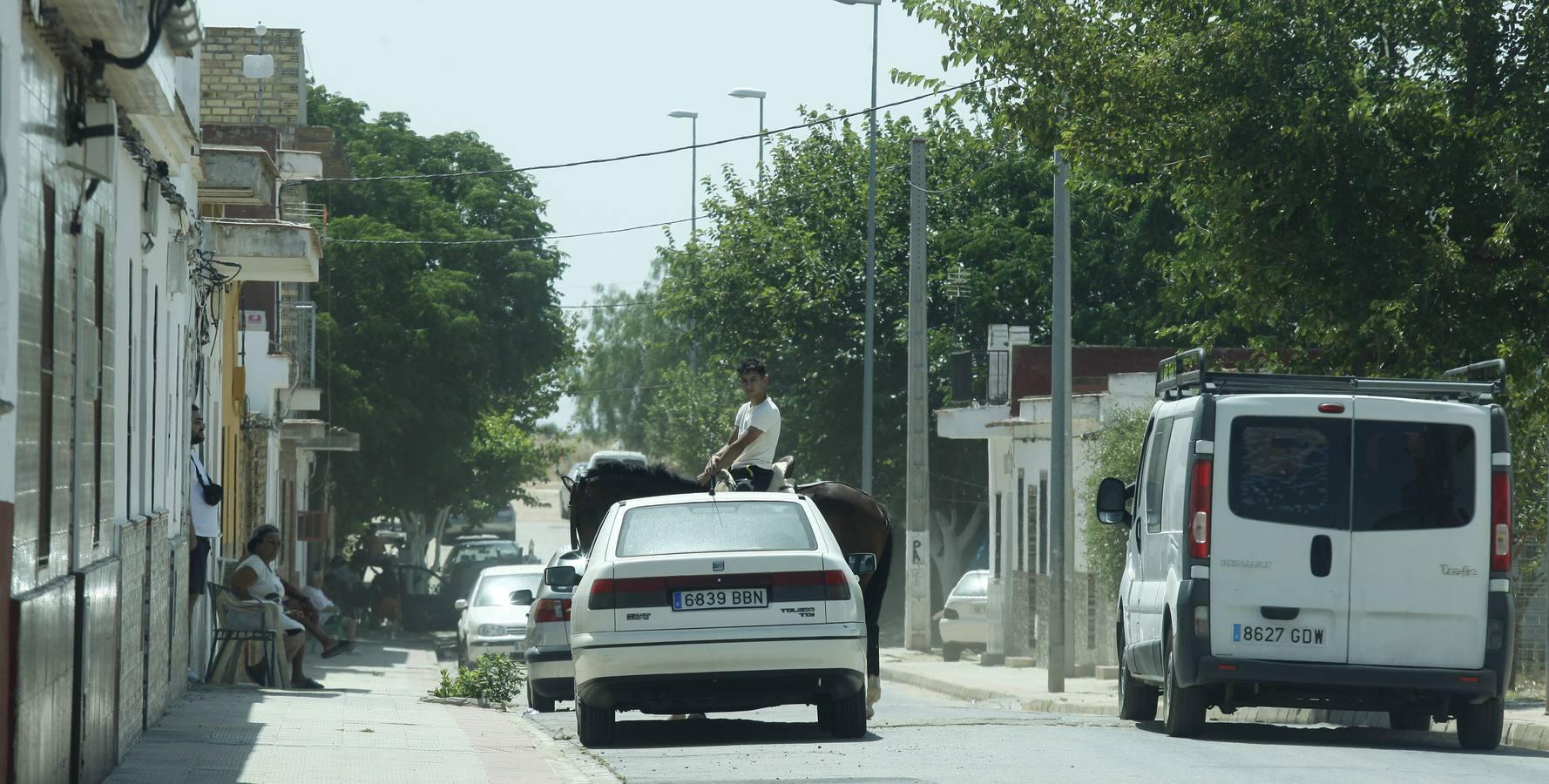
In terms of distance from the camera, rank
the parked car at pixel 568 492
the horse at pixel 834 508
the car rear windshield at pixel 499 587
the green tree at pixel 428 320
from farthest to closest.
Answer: the green tree at pixel 428 320 < the car rear windshield at pixel 499 587 < the parked car at pixel 568 492 < the horse at pixel 834 508

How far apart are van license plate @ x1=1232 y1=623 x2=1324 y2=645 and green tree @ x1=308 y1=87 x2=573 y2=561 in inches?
1250

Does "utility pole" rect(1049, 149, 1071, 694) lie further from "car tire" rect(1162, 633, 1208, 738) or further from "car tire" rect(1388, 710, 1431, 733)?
"car tire" rect(1162, 633, 1208, 738)

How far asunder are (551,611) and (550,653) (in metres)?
0.44

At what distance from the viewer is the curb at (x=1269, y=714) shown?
1434cm

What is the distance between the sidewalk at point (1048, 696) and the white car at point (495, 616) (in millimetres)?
4702

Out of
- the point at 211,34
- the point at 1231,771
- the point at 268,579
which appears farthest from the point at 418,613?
the point at 1231,771

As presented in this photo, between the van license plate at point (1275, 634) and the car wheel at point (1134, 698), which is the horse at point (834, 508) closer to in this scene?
the car wheel at point (1134, 698)

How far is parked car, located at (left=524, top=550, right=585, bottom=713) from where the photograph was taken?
1783 cm

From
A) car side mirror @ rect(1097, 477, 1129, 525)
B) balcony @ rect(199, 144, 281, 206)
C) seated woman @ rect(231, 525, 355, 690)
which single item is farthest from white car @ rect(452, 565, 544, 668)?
car side mirror @ rect(1097, 477, 1129, 525)

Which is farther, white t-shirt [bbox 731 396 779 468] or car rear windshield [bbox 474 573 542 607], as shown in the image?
car rear windshield [bbox 474 573 542 607]

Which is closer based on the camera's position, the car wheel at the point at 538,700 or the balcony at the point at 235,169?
the car wheel at the point at 538,700

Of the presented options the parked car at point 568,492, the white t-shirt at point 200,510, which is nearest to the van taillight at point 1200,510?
the parked car at point 568,492

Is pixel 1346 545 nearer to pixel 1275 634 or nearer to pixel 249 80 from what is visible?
pixel 1275 634

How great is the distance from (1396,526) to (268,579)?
1051cm
